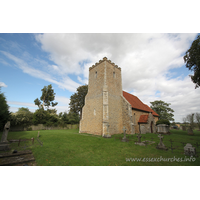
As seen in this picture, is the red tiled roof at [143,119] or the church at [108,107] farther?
the red tiled roof at [143,119]

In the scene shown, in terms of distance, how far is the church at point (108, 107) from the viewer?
15218 millimetres

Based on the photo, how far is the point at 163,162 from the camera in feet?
17.6

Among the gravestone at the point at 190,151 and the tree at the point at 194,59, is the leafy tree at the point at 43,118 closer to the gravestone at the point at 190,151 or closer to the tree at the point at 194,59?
the gravestone at the point at 190,151

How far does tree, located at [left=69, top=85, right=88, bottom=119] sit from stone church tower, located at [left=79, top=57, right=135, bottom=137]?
10.4 metres

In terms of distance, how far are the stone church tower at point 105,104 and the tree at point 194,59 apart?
8801 millimetres

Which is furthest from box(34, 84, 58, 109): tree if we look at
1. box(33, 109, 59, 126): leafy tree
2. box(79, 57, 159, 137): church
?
box(79, 57, 159, 137): church

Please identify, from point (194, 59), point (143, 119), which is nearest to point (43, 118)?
point (143, 119)

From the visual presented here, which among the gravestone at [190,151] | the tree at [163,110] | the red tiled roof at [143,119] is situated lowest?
the gravestone at [190,151]

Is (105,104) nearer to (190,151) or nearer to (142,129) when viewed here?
(142,129)

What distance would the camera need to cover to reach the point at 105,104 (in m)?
14.7

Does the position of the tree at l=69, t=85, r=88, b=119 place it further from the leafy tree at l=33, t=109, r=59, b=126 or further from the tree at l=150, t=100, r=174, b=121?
the tree at l=150, t=100, r=174, b=121

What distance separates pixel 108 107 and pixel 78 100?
1531 cm

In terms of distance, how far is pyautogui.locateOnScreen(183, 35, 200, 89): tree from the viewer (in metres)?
10.8

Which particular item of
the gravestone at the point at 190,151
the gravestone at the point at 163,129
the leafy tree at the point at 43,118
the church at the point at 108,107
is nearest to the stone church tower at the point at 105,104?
the church at the point at 108,107
